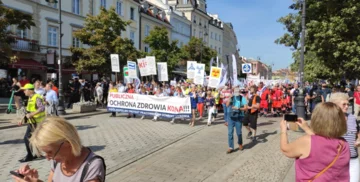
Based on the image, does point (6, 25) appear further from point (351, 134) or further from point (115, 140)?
point (351, 134)

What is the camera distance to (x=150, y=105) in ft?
47.8

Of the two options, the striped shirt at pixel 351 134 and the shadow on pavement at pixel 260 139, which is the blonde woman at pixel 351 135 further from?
the shadow on pavement at pixel 260 139

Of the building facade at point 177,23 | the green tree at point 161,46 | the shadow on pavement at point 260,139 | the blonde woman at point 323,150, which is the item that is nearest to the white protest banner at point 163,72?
the shadow on pavement at point 260,139

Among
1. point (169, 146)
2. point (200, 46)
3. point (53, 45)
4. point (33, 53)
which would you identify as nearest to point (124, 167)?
point (169, 146)

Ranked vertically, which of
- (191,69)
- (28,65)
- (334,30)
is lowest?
(191,69)

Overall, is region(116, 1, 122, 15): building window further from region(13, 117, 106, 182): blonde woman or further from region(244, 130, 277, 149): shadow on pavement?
region(13, 117, 106, 182): blonde woman

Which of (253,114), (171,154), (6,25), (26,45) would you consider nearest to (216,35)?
(26,45)

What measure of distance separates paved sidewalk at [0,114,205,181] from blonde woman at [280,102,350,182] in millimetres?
4628

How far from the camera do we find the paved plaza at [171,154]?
20.9 feet

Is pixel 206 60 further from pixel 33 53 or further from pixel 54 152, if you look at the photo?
pixel 54 152

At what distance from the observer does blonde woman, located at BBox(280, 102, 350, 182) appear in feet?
8.59

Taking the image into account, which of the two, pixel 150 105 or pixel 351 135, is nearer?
pixel 351 135

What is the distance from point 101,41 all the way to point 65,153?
23417 millimetres

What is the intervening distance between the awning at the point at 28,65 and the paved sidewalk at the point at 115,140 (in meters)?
13.7
